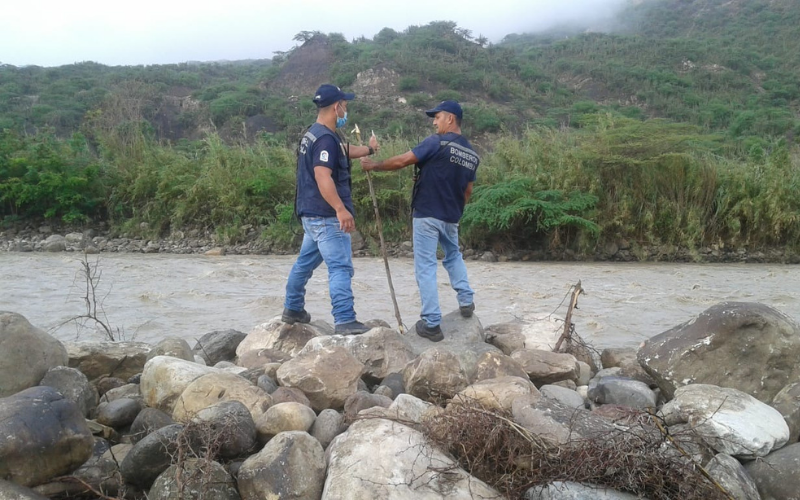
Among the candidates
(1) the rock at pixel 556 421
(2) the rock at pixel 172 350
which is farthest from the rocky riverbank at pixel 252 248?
(1) the rock at pixel 556 421

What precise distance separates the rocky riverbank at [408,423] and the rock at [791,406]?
0.01 metres

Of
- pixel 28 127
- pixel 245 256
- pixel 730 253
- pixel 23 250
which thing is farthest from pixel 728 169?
pixel 28 127

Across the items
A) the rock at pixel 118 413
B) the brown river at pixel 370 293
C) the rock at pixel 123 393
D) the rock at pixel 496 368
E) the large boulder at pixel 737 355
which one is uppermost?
the large boulder at pixel 737 355

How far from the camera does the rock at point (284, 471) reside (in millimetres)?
2293

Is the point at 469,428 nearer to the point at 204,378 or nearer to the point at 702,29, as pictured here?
the point at 204,378

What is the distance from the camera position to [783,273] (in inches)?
346

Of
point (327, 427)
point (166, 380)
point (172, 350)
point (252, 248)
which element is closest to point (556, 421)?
point (327, 427)

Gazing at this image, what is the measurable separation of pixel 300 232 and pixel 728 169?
7.63 meters

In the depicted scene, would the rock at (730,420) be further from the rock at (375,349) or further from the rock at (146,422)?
the rock at (146,422)

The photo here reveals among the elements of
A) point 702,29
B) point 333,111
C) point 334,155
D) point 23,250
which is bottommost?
point 23,250

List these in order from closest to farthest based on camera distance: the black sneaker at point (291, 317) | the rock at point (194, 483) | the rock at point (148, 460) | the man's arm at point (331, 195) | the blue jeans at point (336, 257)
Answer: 1. the rock at point (194, 483)
2. the rock at point (148, 460)
3. the man's arm at point (331, 195)
4. the blue jeans at point (336, 257)
5. the black sneaker at point (291, 317)

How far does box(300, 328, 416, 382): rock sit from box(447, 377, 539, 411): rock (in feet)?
2.59

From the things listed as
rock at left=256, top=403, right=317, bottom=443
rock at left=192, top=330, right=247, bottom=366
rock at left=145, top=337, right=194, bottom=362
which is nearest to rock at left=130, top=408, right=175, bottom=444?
rock at left=256, top=403, right=317, bottom=443

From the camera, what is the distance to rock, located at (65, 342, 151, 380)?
11.8ft
